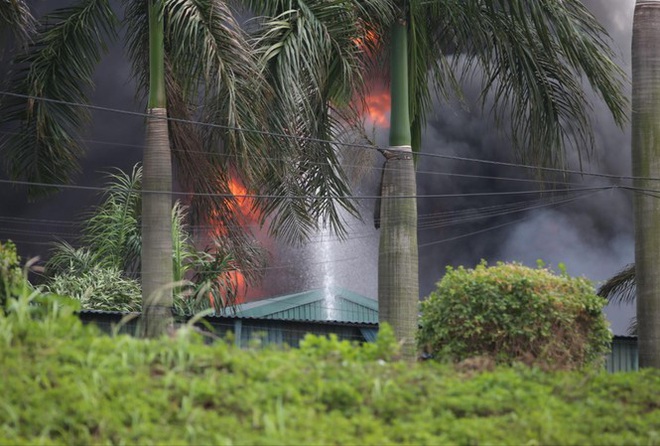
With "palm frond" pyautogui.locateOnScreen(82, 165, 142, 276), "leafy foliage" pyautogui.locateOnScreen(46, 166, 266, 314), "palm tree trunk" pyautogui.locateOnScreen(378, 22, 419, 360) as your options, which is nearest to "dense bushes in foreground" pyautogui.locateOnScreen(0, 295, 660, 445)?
"palm tree trunk" pyautogui.locateOnScreen(378, 22, 419, 360)

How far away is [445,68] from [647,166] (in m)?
5.77

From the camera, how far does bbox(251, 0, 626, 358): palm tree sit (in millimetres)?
16094

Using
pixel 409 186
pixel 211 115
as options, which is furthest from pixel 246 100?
pixel 409 186

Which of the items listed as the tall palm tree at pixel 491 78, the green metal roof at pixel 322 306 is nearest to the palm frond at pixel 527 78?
the tall palm tree at pixel 491 78

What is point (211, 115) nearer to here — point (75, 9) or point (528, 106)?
point (75, 9)

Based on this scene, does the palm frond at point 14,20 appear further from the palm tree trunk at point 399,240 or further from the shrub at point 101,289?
the shrub at point 101,289

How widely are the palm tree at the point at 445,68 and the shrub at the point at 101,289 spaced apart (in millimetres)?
9241

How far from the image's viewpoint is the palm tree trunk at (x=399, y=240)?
15969 mm

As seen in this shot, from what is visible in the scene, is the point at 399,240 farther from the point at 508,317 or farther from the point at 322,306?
the point at 322,306

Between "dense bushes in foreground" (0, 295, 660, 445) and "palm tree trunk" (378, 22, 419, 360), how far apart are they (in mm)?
7875

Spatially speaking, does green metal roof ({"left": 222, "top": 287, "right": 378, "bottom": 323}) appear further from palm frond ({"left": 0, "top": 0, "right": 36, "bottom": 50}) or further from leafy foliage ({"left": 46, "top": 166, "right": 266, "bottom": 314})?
palm frond ({"left": 0, "top": 0, "right": 36, "bottom": 50})

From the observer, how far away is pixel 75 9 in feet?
58.3

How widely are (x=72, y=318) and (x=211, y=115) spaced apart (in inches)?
348

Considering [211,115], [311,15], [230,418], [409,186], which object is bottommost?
[230,418]
